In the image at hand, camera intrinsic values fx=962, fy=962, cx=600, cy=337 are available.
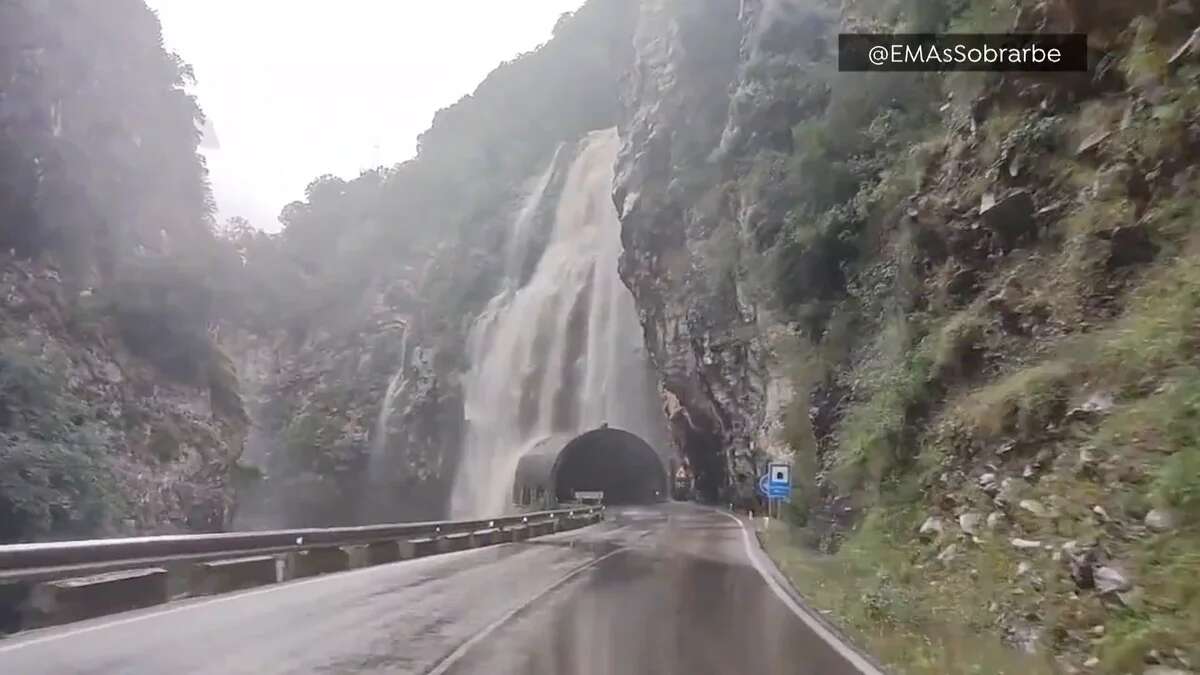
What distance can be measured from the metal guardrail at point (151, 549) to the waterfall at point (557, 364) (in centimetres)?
3175

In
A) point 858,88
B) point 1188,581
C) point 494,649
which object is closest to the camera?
point 1188,581

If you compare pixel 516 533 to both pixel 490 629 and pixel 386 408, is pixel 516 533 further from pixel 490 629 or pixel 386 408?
pixel 386 408

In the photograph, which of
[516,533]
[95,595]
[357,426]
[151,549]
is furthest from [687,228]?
[95,595]

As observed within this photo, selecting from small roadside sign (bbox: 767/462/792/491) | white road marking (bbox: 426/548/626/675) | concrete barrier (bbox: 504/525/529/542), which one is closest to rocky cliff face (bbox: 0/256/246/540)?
concrete barrier (bbox: 504/525/529/542)

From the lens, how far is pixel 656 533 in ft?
88.0

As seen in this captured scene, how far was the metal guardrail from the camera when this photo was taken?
9.68 m

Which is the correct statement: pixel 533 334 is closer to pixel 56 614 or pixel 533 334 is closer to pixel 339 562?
pixel 339 562

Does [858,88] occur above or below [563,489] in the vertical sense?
above

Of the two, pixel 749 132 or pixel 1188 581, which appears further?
pixel 749 132

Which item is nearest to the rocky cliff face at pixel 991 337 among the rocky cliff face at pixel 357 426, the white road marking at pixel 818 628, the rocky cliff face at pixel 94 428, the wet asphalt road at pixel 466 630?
the white road marking at pixel 818 628

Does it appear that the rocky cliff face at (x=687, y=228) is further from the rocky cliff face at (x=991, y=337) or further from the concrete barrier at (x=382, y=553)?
the concrete barrier at (x=382, y=553)

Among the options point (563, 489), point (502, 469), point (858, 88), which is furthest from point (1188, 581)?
point (502, 469)

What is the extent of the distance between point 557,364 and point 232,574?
130 ft

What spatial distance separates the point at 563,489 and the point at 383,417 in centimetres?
2528
